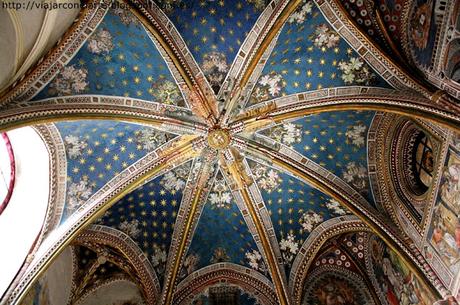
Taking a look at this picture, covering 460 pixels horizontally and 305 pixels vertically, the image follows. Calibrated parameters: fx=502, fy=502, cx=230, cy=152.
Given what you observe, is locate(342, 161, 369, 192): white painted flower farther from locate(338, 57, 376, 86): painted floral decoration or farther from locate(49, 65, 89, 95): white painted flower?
locate(49, 65, 89, 95): white painted flower

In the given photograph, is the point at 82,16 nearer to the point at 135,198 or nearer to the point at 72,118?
the point at 72,118

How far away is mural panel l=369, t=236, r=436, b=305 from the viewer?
39.3 feet

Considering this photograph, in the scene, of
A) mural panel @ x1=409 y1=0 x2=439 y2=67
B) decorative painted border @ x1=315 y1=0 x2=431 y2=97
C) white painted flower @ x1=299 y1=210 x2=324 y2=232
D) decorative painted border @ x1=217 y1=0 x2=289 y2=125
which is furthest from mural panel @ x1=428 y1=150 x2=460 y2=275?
decorative painted border @ x1=217 y1=0 x2=289 y2=125

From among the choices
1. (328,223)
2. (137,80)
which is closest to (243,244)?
(328,223)

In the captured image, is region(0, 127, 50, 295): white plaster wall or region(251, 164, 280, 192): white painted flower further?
region(251, 164, 280, 192): white painted flower

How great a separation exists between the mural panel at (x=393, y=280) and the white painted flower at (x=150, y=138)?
254 inches

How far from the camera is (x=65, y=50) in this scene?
11.5m

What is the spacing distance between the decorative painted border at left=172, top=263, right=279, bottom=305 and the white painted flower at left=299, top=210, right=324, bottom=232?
1.99m

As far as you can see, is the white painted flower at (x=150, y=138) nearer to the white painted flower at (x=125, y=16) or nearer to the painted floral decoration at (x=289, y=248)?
the white painted flower at (x=125, y=16)

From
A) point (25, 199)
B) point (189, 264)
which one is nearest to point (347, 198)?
point (189, 264)

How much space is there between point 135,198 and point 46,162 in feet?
8.76

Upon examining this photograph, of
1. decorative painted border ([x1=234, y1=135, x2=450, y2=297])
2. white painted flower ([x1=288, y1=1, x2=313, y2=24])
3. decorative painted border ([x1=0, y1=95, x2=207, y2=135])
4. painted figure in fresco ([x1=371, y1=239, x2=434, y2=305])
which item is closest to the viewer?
decorative painted border ([x1=0, y1=95, x2=207, y2=135])

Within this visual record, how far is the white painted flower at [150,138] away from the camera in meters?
13.6

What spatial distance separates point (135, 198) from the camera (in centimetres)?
1436
